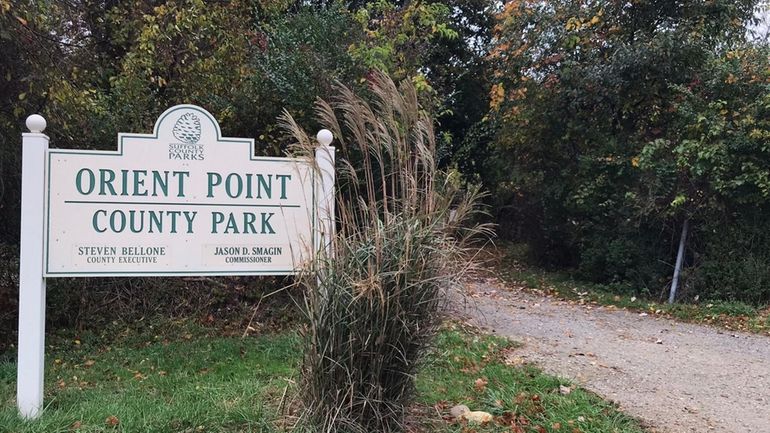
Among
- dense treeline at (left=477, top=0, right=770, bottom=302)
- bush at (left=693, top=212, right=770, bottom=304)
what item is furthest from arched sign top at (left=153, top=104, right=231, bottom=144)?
bush at (left=693, top=212, right=770, bottom=304)

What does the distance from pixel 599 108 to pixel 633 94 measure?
0.63 metres

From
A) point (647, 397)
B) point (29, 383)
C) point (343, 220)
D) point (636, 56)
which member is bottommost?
point (647, 397)

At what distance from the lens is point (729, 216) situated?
8414mm

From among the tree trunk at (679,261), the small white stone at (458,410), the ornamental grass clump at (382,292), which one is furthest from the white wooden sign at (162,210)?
the tree trunk at (679,261)

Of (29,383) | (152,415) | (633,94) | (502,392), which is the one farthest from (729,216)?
(29,383)

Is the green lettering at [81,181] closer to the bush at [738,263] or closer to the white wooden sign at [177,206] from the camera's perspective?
the white wooden sign at [177,206]

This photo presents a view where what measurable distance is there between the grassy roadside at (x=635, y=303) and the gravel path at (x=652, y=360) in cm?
38

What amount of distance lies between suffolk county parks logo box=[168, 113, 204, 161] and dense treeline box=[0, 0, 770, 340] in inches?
70.7

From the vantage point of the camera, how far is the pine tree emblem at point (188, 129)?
13.6 feet

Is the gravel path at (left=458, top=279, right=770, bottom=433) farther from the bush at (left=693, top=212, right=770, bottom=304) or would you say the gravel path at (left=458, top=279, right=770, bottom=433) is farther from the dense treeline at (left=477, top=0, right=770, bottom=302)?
the dense treeline at (left=477, top=0, right=770, bottom=302)

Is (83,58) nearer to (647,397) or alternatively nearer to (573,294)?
(647,397)

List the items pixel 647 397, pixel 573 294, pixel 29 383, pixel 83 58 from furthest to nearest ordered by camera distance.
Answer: pixel 573 294, pixel 83 58, pixel 647 397, pixel 29 383

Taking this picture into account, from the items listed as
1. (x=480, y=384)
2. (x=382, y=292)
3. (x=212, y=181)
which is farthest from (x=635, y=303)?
(x=212, y=181)

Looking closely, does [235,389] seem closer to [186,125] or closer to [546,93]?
[186,125]
